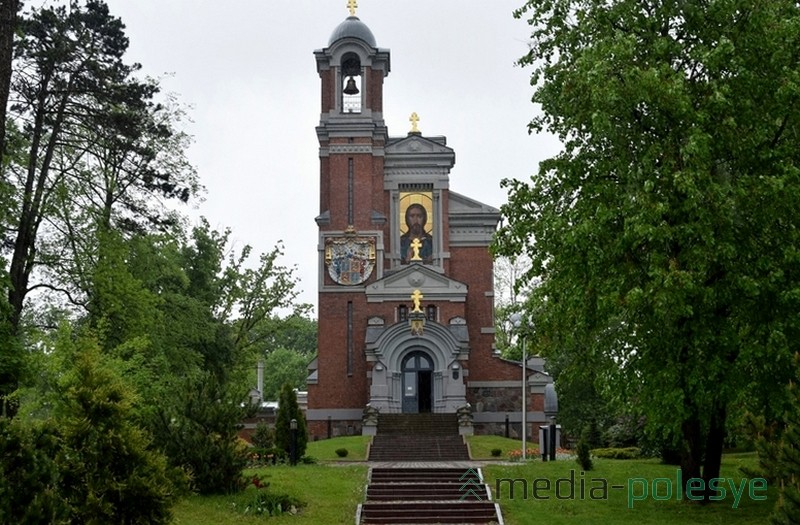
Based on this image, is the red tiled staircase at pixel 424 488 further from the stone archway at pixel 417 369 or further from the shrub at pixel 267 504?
the stone archway at pixel 417 369

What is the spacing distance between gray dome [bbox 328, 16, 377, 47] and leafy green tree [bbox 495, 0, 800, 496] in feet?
84.5

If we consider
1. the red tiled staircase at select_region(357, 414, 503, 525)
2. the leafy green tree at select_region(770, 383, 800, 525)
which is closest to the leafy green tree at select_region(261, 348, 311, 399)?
the red tiled staircase at select_region(357, 414, 503, 525)

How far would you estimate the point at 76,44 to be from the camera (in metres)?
23.4

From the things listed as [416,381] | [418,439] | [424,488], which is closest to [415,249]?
[416,381]

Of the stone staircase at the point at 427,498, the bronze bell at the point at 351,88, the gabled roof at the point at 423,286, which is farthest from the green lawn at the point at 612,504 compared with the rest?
the bronze bell at the point at 351,88

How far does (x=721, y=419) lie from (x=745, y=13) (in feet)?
23.4

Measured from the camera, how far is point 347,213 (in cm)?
4125

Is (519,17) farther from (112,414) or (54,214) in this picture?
(54,214)

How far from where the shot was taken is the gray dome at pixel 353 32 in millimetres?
42531

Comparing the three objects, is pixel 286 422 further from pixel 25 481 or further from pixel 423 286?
pixel 25 481

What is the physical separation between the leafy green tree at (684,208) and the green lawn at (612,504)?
1613 mm

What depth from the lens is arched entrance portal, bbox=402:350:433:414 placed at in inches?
1531

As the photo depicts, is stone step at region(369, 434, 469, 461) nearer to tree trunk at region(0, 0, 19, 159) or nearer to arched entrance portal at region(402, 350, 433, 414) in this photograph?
arched entrance portal at region(402, 350, 433, 414)

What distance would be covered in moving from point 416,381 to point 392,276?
172 inches
